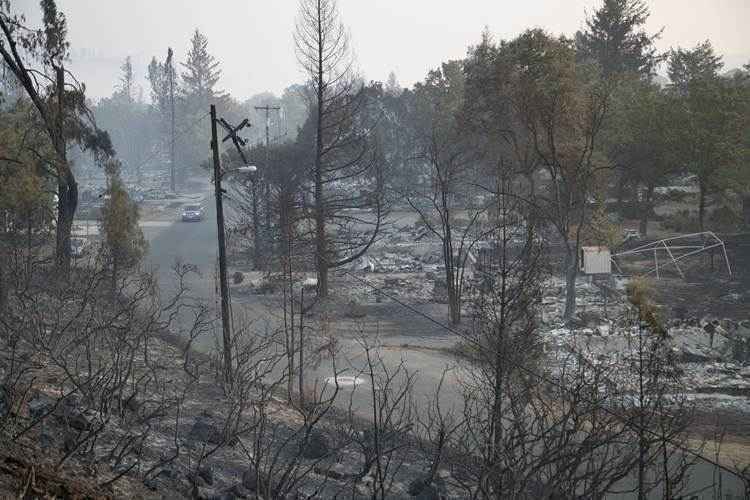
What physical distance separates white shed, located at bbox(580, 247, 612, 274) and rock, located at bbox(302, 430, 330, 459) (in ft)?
63.4

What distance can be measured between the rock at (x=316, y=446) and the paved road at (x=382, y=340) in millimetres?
2374

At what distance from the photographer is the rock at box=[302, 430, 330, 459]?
11887 millimetres

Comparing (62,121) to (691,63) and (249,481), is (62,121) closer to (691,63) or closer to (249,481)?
(249,481)

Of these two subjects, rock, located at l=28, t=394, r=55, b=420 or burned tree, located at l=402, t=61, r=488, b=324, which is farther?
burned tree, located at l=402, t=61, r=488, b=324

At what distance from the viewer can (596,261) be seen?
29.1 m

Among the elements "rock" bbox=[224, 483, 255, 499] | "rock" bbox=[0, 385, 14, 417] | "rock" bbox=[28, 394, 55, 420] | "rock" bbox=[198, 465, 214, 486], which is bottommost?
"rock" bbox=[224, 483, 255, 499]

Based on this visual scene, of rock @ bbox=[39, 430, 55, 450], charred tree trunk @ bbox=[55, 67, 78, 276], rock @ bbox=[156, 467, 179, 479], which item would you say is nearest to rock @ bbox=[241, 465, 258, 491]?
rock @ bbox=[156, 467, 179, 479]

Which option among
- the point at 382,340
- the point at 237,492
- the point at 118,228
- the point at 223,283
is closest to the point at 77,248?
the point at 118,228

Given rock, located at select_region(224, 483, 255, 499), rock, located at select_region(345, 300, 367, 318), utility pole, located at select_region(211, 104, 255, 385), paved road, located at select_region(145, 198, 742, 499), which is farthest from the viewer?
rock, located at select_region(345, 300, 367, 318)

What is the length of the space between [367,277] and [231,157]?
12377mm

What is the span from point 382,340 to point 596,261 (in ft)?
34.2

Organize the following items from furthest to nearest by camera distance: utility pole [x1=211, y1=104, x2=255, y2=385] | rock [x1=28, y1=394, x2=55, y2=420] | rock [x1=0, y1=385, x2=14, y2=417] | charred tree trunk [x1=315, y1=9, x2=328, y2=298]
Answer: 1. charred tree trunk [x1=315, y1=9, x2=328, y2=298]
2. utility pole [x1=211, y1=104, x2=255, y2=385]
3. rock [x1=28, y1=394, x2=55, y2=420]
4. rock [x1=0, y1=385, x2=14, y2=417]

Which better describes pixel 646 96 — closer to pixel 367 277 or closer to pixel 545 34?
pixel 545 34

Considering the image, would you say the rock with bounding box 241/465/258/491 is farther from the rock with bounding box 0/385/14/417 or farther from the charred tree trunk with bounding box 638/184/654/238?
the charred tree trunk with bounding box 638/184/654/238
